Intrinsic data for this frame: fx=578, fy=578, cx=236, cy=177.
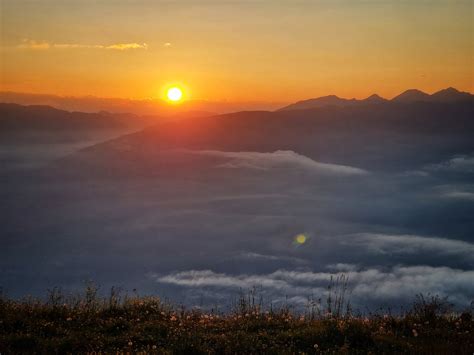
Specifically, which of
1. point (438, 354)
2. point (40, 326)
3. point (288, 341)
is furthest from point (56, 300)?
point (438, 354)

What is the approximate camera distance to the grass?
11070 millimetres

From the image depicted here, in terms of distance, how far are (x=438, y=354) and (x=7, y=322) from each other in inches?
350

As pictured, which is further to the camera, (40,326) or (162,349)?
(40,326)

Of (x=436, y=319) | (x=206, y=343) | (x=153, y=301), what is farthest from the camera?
(x=153, y=301)

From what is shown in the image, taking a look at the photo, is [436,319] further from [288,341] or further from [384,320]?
[288,341]

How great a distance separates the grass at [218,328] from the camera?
1107 centimetres

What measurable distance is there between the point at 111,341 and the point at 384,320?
6.19m

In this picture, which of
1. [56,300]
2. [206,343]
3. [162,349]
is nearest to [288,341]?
[206,343]

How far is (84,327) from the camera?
12.7m

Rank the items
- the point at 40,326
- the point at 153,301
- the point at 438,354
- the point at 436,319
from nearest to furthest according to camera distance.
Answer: the point at 438,354
the point at 40,326
the point at 436,319
the point at 153,301

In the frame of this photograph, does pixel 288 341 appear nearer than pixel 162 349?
No

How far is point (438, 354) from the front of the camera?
10547mm

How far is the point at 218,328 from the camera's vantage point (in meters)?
12.8

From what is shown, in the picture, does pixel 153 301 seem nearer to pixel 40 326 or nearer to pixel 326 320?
pixel 40 326
